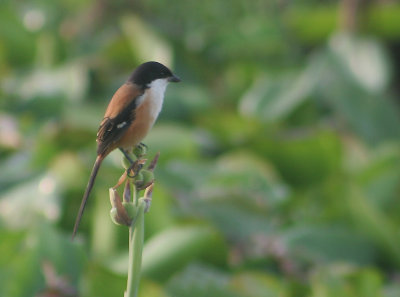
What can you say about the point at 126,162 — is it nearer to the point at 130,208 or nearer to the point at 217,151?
the point at 130,208

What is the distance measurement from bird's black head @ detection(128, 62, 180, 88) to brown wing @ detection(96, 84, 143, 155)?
1 centimetres

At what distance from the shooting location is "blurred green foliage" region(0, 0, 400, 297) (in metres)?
1.65

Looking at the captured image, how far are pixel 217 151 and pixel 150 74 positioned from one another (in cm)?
191

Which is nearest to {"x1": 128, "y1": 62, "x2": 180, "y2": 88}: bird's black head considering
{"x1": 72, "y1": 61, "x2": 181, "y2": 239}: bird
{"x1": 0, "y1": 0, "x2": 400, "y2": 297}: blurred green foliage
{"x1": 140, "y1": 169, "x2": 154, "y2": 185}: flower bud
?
{"x1": 72, "y1": 61, "x2": 181, "y2": 239}: bird

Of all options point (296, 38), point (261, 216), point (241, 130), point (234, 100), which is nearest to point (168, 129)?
point (241, 130)

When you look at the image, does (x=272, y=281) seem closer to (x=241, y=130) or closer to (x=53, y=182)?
(x=53, y=182)

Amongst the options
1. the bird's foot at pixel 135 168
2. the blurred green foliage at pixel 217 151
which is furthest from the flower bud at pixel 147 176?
the blurred green foliage at pixel 217 151

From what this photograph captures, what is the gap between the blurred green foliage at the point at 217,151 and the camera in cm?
165

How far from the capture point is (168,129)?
2623mm

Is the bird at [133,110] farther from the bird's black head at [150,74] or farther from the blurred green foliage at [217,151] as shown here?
the blurred green foliage at [217,151]

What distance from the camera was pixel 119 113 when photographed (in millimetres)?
867

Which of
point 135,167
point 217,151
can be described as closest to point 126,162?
point 135,167

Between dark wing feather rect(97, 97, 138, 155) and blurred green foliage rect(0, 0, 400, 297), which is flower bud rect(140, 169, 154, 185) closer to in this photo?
dark wing feather rect(97, 97, 138, 155)

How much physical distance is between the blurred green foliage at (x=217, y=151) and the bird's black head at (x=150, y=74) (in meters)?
0.57
